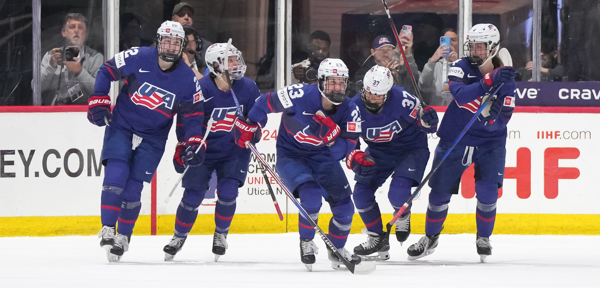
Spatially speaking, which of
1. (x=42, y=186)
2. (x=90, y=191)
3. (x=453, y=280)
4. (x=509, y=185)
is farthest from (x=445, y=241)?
(x=42, y=186)

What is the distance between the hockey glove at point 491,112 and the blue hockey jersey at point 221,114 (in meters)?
1.45

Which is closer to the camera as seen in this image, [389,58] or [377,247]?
[377,247]

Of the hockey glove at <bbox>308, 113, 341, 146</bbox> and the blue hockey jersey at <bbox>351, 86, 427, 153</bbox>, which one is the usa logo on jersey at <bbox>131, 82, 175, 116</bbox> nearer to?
the hockey glove at <bbox>308, 113, 341, 146</bbox>

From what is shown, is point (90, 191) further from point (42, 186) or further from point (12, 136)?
point (12, 136)

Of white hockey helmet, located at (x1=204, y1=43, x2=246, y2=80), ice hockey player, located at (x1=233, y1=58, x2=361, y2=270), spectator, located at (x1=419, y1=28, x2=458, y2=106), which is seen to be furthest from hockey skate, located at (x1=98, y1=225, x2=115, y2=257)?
spectator, located at (x1=419, y1=28, x2=458, y2=106)

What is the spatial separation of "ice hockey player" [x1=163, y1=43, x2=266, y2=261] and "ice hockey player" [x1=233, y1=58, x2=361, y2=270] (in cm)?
42

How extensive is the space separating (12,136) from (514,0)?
4.21 m

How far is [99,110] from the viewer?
4371mm

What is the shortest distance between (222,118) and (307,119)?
71cm

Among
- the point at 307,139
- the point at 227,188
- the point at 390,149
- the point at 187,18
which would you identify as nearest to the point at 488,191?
the point at 390,149

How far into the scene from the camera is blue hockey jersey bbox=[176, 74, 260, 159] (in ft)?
15.3

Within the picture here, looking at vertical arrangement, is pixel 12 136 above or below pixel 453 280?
A: above

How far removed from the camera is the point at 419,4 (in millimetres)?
6340

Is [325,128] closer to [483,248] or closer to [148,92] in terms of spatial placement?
[148,92]
